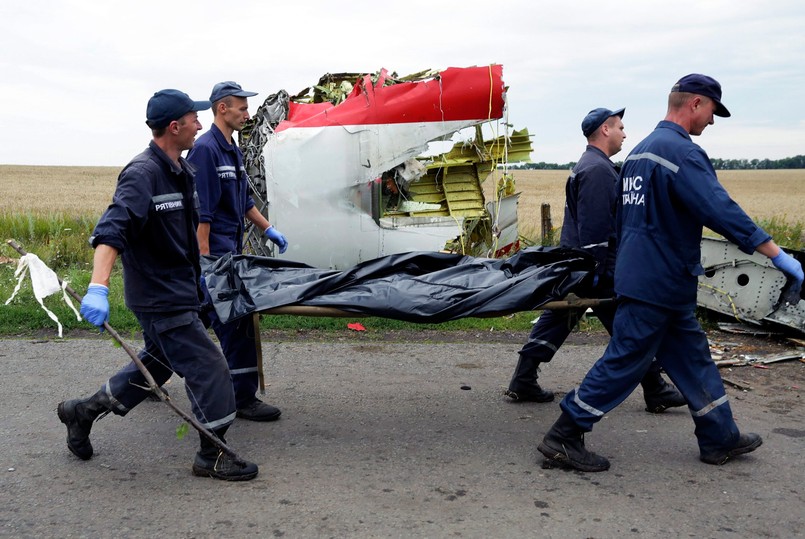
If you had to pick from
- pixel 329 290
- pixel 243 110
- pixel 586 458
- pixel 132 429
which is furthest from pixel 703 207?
pixel 132 429

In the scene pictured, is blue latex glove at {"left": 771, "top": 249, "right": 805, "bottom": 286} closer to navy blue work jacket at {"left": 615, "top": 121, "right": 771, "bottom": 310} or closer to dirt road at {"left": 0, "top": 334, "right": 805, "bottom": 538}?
navy blue work jacket at {"left": 615, "top": 121, "right": 771, "bottom": 310}

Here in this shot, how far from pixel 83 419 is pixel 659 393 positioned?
3.30m

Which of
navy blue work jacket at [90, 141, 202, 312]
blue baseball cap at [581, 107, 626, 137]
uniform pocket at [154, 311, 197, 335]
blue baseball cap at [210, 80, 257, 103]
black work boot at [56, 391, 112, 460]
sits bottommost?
black work boot at [56, 391, 112, 460]

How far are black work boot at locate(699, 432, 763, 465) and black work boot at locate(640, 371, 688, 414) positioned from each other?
0.71 m

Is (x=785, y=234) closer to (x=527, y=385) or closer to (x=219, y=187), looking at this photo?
(x=527, y=385)

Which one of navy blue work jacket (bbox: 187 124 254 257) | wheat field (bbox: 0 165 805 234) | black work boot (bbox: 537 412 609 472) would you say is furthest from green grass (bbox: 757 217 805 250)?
navy blue work jacket (bbox: 187 124 254 257)

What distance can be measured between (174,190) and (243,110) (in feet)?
4.33

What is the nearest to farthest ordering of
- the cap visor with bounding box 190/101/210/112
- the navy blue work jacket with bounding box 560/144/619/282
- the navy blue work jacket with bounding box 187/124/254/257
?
the cap visor with bounding box 190/101/210/112, the navy blue work jacket with bounding box 560/144/619/282, the navy blue work jacket with bounding box 187/124/254/257

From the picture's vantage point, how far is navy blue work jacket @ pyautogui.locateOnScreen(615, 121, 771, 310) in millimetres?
3684

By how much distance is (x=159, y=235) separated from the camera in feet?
12.0

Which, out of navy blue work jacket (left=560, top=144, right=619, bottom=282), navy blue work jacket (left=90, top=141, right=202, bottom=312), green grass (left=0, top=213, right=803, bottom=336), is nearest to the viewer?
navy blue work jacket (left=90, top=141, right=202, bottom=312)

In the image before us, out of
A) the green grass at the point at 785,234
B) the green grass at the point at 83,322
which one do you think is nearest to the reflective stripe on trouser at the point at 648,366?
the green grass at the point at 83,322

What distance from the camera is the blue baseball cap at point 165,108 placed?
3674 mm

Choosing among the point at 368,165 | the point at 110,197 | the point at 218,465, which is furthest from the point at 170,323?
the point at 110,197
